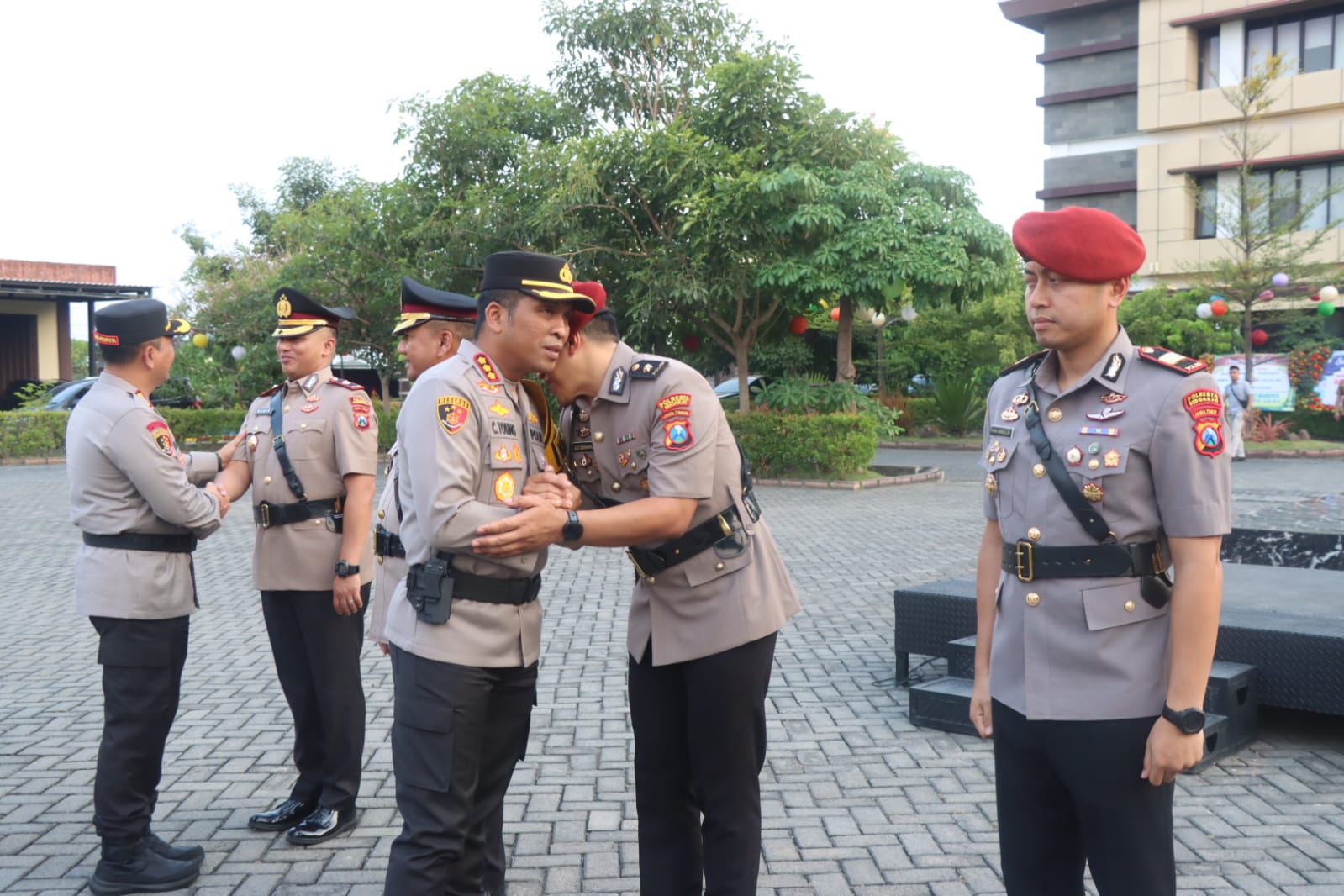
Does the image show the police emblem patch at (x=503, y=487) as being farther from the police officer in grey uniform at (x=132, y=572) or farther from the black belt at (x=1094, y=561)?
the police officer in grey uniform at (x=132, y=572)

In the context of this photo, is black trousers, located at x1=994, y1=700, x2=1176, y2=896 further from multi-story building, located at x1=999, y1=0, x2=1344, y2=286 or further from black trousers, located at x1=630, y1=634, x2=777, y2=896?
multi-story building, located at x1=999, y1=0, x2=1344, y2=286

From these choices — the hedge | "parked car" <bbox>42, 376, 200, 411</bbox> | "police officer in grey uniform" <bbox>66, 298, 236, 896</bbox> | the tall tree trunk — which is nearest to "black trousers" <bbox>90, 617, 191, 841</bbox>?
"police officer in grey uniform" <bbox>66, 298, 236, 896</bbox>

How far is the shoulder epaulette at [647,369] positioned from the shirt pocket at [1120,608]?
1.19 metres

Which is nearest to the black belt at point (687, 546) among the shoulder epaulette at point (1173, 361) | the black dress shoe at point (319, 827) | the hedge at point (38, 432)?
the shoulder epaulette at point (1173, 361)

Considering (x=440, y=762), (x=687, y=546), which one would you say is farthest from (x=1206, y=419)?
(x=440, y=762)

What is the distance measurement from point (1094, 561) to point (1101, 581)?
0.05 meters

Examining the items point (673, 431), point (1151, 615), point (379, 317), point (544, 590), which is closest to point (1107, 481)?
point (1151, 615)

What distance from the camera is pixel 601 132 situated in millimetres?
18781

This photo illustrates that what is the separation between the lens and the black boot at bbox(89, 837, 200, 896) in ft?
12.0

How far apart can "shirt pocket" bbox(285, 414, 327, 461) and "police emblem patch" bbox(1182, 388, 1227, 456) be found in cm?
293

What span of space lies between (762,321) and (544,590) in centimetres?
1145

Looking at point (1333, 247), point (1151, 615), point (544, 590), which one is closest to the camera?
point (1151, 615)

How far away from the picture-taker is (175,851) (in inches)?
151

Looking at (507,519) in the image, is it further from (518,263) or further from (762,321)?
(762,321)
